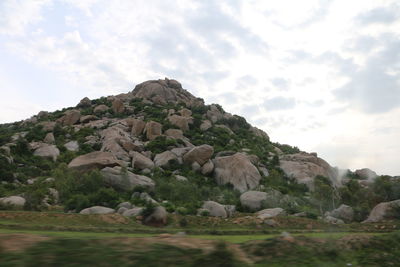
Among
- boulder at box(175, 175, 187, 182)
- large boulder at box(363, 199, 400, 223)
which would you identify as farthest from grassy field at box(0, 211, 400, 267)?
boulder at box(175, 175, 187, 182)

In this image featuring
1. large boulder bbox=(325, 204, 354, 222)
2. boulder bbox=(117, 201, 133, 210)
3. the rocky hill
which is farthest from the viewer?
large boulder bbox=(325, 204, 354, 222)

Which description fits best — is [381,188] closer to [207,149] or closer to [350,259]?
[207,149]

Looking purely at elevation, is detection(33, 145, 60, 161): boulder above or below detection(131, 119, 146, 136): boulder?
below

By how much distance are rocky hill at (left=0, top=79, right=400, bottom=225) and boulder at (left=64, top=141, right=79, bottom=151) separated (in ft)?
0.62

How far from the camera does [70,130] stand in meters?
82.0

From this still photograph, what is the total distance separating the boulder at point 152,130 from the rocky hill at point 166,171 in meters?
0.20

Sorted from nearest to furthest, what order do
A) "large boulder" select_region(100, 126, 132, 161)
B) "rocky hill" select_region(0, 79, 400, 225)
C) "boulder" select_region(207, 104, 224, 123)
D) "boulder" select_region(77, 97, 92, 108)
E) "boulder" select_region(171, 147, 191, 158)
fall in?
"rocky hill" select_region(0, 79, 400, 225) → "large boulder" select_region(100, 126, 132, 161) → "boulder" select_region(171, 147, 191, 158) → "boulder" select_region(207, 104, 224, 123) → "boulder" select_region(77, 97, 92, 108)

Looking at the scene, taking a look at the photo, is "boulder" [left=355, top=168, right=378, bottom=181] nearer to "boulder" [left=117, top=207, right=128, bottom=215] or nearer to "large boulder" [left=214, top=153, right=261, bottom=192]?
"large boulder" [left=214, top=153, right=261, bottom=192]

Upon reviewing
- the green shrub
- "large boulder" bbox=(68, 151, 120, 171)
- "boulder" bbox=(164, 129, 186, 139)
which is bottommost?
"large boulder" bbox=(68, 151, 120, 171)

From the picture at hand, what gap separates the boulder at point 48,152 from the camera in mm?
65125

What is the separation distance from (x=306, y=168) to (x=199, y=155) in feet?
65.8

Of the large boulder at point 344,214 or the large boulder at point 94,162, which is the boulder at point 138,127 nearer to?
the large boulder at point 94,162

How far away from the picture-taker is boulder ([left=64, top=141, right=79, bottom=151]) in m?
70.1

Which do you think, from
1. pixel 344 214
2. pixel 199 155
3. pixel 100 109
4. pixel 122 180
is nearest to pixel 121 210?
pixel 122 180
